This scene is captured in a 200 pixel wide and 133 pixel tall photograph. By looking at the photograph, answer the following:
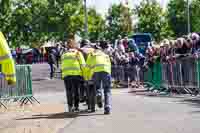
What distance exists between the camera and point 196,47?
21.4 meters

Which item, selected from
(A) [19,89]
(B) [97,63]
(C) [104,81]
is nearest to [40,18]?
(A) [19,89]

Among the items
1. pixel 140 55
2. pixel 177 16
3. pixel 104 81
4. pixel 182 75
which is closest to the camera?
pixel 104 81

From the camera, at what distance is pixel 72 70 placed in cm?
1677

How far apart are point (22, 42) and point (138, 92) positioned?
50.3 metres

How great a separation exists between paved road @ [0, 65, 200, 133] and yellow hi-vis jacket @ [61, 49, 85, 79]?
100 centimetres

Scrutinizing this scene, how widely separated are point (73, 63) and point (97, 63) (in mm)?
736

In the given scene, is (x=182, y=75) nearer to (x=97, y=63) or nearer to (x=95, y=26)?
(x=97, y=63)

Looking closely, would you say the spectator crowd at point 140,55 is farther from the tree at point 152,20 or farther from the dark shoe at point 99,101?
the tree at point 152,20

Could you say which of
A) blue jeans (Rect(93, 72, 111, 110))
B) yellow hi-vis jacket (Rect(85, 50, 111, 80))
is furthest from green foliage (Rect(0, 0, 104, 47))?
blue jeans (Rect(93, 72, 111, 110))

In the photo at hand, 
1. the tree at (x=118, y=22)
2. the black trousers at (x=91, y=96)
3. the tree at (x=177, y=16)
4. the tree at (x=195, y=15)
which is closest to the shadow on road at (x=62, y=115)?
the black trousers at (x=91, y=96)

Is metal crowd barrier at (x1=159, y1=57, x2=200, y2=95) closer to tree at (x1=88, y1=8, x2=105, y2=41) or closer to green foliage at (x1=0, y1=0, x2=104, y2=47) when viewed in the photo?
green foliage at (x1=0, y1=0, x2=104, y2=47)

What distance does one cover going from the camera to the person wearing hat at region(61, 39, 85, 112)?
1677cm

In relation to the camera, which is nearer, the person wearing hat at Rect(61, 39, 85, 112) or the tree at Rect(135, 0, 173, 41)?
the person wearing hat at Rect(61, 39, 85, 112)

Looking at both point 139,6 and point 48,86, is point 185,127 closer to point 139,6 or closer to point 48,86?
point 48,86
